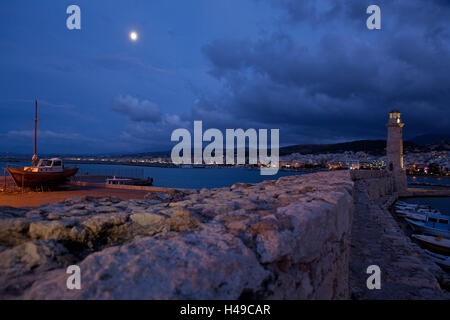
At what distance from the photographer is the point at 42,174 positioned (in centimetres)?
1063

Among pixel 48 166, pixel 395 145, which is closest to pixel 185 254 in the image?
pixel 48 166

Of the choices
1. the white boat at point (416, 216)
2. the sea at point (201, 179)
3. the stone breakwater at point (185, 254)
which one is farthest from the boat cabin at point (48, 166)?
the white boat at point (416, 216)

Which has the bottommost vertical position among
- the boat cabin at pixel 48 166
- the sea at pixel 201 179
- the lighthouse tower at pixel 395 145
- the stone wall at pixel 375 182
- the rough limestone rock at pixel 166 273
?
the sea at pixel 201 179

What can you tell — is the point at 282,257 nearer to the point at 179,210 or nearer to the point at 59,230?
the point at 179,210

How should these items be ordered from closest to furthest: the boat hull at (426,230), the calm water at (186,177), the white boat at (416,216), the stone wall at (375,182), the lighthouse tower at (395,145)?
1. the boat hull at (426,230)
2. the white boat at (416,216)
3. the stone wall at (375,182)
4. the lighthouse tower at (395,145)
5. the calm water at (186,177)

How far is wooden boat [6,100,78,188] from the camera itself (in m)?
10.3

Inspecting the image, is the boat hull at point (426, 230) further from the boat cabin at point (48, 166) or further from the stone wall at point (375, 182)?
the boat cabin at point (48, 166)

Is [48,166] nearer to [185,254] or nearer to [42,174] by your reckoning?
[42,174]

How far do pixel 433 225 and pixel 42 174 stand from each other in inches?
912

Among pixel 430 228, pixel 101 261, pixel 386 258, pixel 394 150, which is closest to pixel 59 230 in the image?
pixel 101 261

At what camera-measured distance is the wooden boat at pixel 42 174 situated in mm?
10273

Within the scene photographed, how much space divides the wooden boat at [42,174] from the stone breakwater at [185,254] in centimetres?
998

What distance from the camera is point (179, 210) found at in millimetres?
2320

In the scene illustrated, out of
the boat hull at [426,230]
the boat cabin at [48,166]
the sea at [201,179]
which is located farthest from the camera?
the sea at [201,179]
